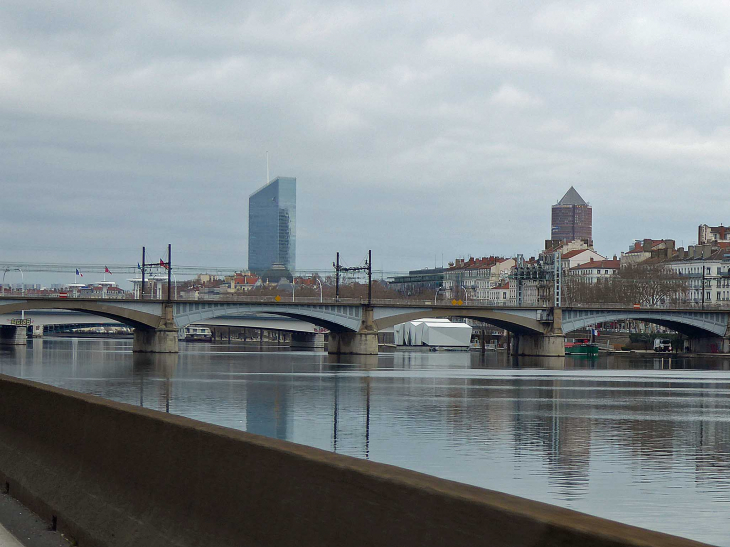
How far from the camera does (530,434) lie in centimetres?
2808

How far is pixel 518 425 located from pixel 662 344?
108m

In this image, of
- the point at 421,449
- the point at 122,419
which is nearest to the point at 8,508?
the point at 122,419

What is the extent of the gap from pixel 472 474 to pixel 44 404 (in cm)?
1027

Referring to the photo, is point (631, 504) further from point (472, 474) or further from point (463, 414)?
point (463, 414)

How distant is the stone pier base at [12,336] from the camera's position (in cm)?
14300

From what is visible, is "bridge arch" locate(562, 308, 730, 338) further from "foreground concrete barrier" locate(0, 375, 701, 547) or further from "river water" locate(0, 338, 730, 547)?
"foreground concrete barrier" locate(0, 375, 701, 547)

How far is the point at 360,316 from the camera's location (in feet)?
340

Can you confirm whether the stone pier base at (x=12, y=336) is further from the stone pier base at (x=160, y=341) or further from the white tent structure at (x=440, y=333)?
the white tent structure at (x=440, y=333)

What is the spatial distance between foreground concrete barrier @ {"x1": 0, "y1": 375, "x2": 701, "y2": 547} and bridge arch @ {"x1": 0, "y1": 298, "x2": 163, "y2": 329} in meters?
82.1

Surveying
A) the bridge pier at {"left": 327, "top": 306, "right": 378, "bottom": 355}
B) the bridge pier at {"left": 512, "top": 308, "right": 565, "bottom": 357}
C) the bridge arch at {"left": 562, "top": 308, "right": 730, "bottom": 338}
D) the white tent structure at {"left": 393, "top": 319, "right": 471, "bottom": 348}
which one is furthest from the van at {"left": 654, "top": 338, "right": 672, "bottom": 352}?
the bridge pier at {"left": 327, "top": 306, "right": 378, "bottom": 355}

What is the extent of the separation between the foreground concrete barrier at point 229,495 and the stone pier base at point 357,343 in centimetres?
9151

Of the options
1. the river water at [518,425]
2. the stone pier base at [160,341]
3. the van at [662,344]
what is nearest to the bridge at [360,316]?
the stone pier base at [160,341]

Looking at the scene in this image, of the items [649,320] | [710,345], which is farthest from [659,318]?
[710,345]

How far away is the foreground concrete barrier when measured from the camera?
4.65 metres
